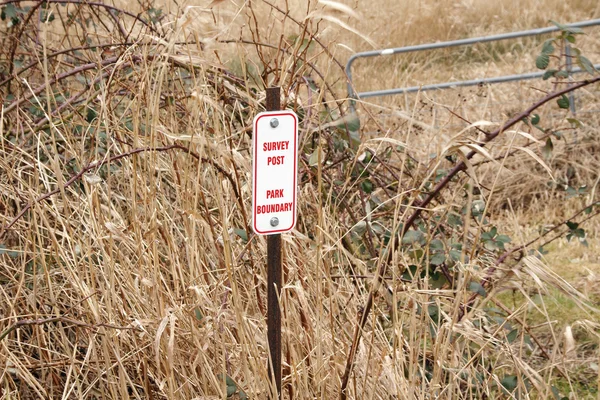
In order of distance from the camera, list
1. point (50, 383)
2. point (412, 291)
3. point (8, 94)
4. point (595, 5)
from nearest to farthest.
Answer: point (412, 291) → point (50, 383) → point (8, 94) → point (595, 5)

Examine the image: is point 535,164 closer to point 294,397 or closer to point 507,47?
point 507,47

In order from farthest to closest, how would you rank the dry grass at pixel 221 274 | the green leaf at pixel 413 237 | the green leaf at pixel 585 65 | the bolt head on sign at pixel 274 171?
1. the green leaf at pixel 413 237
2. the green leaf at pixel 585 65
3. the dry grass at pixel 221 274
4. the bolt head on sign at pixel 274 171

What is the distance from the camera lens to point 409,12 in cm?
953

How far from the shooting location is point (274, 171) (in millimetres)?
2004

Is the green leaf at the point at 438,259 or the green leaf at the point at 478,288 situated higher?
the green leaf at the point at 438,259

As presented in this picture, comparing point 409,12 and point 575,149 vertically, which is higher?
point 409,12

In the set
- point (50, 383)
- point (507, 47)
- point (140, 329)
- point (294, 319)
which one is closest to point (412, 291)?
point (294, 319)

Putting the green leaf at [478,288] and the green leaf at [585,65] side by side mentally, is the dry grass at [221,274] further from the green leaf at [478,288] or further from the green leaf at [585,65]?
the green leaf at [585,65]

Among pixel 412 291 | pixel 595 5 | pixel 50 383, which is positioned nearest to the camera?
pixel 412 291

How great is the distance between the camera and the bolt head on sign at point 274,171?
6.50ft

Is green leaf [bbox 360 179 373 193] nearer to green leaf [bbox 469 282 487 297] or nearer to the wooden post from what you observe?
green leaf [bbox 469 282 487 297]

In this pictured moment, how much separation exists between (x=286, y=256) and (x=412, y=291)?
1.50 ft

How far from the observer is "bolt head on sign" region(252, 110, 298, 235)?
78.0 inches

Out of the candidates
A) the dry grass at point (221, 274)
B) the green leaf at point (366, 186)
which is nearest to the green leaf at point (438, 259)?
the dry grass at point (221, 274)
